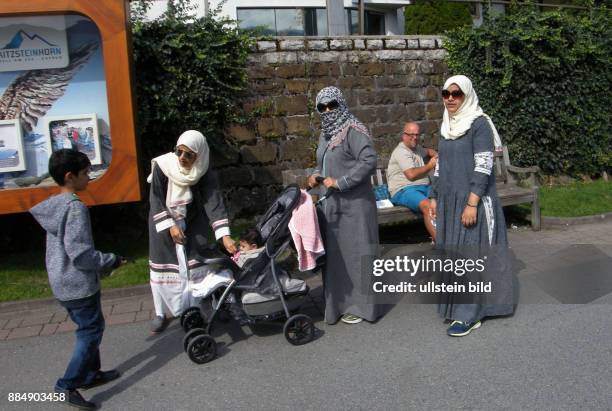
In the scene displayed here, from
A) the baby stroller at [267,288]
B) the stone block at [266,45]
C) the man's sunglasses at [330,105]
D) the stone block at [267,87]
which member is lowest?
the baby stroller at [267,288]

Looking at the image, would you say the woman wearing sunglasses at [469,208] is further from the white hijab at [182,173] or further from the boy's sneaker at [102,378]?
the boy's sneaker at [102,378]

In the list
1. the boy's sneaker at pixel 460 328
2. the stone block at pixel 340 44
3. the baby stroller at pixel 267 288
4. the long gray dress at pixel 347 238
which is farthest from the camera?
the stone block at pixel 340 44

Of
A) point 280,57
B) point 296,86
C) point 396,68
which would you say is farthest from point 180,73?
point 396,68

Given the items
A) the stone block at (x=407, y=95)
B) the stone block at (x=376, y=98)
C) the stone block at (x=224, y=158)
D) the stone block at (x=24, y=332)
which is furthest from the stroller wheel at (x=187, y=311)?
the stone block at (x=407, y=95)

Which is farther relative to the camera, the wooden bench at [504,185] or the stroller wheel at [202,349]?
the wooden bench at [504,185]

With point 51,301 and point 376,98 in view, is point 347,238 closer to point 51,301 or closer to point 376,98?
point 51,301

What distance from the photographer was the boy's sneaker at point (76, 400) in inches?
132

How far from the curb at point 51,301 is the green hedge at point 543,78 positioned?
19.7 ft

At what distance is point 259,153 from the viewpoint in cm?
780

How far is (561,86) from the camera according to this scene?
8875 millimetres

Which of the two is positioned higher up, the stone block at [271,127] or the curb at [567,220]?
the stone block at [271,127]

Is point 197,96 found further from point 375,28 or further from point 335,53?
point 375,28

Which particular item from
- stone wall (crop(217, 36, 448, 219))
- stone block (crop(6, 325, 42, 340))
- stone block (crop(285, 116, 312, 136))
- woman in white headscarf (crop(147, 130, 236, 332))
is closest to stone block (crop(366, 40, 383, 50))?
stone wall (crop(217, 36, 448, 219))

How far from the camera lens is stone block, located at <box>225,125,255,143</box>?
7.56 m
